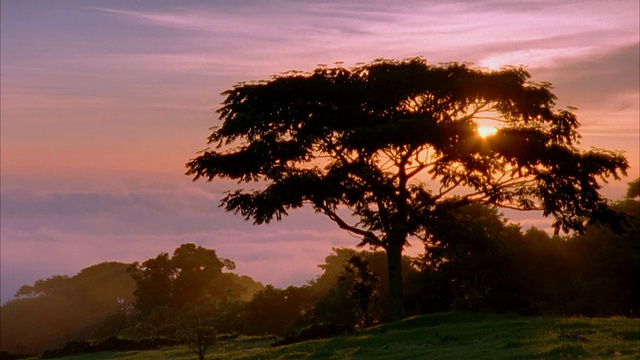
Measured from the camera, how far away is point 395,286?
4075 cm

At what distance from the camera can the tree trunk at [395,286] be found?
4028cm

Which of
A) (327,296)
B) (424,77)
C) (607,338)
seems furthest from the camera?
(327,296)

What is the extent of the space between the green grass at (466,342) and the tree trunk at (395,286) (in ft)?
7.00

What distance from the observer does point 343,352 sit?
29359mm

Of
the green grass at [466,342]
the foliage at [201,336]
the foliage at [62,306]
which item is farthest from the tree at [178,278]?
the foliage at [201,336]

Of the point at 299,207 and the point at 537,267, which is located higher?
the point at 299,207

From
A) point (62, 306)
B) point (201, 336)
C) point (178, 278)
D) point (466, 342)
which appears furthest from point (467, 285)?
point (62, 306)

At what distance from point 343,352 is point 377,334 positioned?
189 inches

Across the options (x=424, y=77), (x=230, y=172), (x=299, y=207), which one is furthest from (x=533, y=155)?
(x=230, y=172)

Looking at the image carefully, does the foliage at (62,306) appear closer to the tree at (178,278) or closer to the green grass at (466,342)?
the tree at (178,278)

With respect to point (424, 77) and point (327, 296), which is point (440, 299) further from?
point (424, 77)

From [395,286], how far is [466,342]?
471 inches

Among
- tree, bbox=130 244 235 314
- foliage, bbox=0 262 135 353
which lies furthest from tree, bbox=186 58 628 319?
foliage, bbox=0 262 135 353

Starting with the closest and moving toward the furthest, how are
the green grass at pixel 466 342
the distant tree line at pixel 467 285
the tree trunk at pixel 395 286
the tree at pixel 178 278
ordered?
the green grass at pixel 466 342 → the tree trunk at pixel 395 286 → the distant tree line at pixel 467 285 → the tree at pixel 178 278
